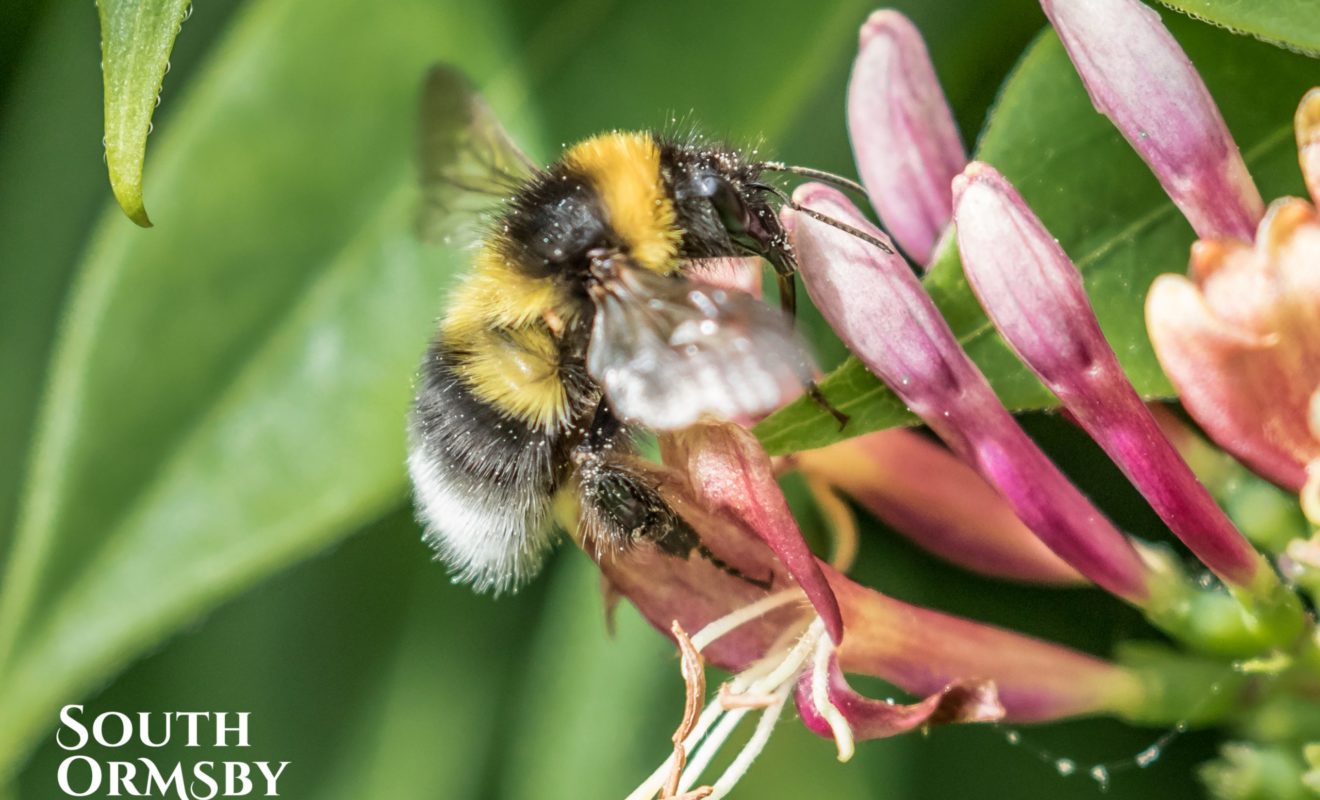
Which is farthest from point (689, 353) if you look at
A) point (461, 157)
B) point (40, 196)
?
point (40, 196)

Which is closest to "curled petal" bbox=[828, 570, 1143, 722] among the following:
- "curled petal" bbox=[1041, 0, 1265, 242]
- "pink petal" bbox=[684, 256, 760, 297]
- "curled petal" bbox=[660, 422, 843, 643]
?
"curled petal" bbox=[660, 422, 843, 643]

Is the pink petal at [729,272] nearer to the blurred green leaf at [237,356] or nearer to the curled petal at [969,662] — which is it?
the curled petal at [969,662]

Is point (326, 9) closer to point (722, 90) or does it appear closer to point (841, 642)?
point (722, 90)

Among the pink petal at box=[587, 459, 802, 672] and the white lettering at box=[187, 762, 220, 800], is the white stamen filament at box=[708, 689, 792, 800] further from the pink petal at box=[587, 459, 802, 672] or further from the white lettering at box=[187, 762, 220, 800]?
the white lettering at box=[187, 762, 220, 800]

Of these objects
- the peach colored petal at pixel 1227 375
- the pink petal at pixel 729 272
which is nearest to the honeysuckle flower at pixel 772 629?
the pink petal at pixel 729 272

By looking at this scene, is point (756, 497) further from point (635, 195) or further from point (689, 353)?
point (635, 195)

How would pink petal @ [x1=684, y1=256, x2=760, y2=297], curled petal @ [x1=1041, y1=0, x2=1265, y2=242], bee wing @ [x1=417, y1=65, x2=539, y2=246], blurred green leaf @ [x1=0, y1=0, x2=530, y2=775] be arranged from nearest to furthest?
curled petal @ [x1=1041, y1=0, x2=1265, y2=242], pink petal @ [x1=684, y1=256, x2=760, y2=297], bee wing @ [x1=417, y1=65, x2=539, y2=246], blurred green leaf @ [x1=0, y1=0, x2=530, y2=775]
